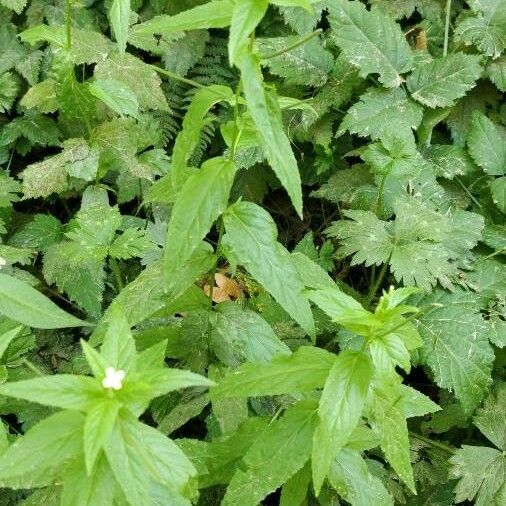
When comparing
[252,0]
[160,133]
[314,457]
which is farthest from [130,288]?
[160,133]

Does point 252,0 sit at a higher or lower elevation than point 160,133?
higher

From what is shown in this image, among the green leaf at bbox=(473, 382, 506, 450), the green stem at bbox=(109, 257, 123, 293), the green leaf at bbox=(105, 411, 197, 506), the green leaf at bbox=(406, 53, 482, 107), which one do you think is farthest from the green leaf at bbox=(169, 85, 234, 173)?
the green leaf at bbox=(473, 382, 506, 450)

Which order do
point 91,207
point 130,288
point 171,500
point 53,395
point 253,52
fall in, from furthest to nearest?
point 91,207 < point 130,288 < point 171,500 < point 253,52 < point 53,395

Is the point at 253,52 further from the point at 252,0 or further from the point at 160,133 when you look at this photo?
the point at 160,133

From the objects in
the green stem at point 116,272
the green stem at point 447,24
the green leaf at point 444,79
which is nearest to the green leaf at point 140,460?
the green stem at point 116,272

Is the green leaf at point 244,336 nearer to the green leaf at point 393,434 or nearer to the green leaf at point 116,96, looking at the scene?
the green leaf at point 393,434
